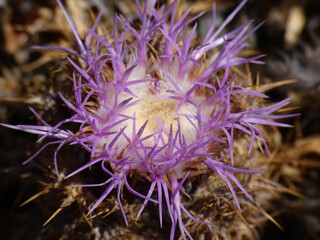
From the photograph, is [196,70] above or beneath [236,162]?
above

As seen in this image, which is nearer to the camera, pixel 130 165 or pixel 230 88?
pixel 130 165

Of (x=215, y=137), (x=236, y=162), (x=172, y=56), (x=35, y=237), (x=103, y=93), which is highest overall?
(x=172, y=56)

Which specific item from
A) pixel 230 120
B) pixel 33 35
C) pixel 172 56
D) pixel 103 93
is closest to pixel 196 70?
pixel 172 56

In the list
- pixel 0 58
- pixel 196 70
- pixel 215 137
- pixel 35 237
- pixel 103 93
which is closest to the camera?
pixel 215 137

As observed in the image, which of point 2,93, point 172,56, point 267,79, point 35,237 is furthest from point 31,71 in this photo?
point 267,79

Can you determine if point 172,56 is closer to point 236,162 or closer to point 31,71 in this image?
point 236,162

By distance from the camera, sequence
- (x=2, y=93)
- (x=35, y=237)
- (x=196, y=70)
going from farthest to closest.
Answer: (x=2, y=93) → (x=35, y=237) → (x=196, y=70)

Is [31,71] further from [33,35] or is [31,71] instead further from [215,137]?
[215,137]
